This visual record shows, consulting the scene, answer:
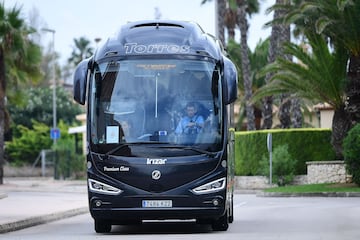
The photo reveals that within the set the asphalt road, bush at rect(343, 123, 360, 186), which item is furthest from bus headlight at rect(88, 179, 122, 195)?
bush at rect(343, 123, 360, 186)

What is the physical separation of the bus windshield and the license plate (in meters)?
0.99

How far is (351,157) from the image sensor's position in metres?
34.8

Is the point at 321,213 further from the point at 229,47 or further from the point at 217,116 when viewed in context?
the point at 229,47

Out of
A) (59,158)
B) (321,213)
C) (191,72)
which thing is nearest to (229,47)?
(59,158)

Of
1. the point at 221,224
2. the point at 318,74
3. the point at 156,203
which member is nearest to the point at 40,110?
the point at 318,74

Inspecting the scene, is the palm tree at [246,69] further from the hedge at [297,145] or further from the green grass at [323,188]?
the green grass at [323,188]

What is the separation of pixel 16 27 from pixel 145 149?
30.4 metres

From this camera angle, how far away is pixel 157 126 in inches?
683

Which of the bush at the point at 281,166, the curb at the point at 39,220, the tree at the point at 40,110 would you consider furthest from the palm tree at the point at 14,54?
the tree at the point at 40,110

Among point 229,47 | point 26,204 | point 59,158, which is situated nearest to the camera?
point 26,204

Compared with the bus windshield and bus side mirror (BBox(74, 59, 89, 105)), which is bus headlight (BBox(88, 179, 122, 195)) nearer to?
the bus windshield

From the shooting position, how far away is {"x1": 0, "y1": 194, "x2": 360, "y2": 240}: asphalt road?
55.2 ft

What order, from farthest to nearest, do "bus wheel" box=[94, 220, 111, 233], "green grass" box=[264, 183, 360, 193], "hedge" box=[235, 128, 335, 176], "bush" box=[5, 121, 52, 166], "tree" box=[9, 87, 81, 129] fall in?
"tree" box=[9, 87, 81, 129], "bush" box=[5, 121, 52, 166], "hedge" box=[235, 128, 335, 176], "green grass" box=[264, 183, 360, 193], "bus wheel" box=[94, 220, 111, 233]

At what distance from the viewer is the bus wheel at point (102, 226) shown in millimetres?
18109
